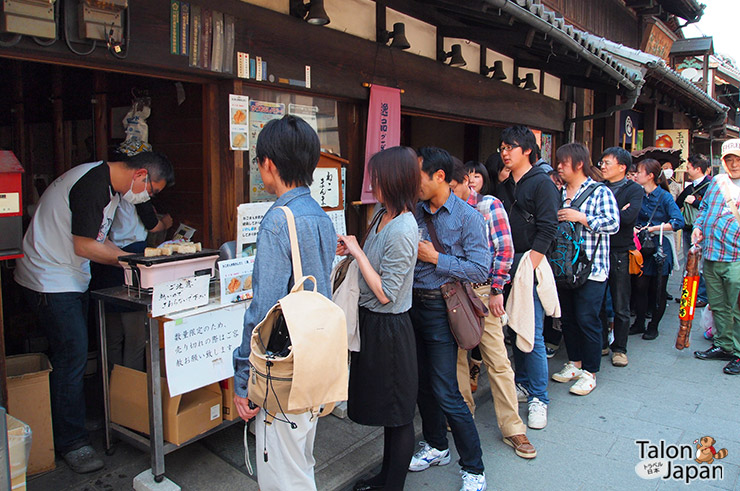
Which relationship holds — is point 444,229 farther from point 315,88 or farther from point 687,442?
point 687,442

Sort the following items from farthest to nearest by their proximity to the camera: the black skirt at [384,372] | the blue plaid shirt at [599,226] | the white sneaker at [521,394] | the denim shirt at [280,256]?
the blue plaid shirt at [599,226] < the white sneaker at [521,394] < the black skirt at [384,372] < the denim shirt at [280,256]

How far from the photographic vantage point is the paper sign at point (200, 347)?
3.39 m

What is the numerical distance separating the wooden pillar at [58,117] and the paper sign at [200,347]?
12.2 feet

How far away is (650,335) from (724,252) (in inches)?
69.2

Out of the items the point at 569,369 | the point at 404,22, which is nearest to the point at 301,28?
the point at 404,22

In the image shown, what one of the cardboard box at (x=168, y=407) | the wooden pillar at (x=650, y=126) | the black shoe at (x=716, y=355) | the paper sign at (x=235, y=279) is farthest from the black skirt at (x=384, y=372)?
the wooden pillar at (x=650, y=126)

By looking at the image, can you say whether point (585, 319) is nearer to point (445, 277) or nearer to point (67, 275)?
point (445, 277)

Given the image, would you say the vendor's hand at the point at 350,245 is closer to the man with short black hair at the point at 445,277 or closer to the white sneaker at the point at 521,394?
the man with short black hair at the point at 445,277

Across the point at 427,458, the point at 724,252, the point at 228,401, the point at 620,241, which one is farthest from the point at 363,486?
the point at 724,252

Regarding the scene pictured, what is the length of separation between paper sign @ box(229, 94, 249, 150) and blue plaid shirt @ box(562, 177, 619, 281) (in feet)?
11.3

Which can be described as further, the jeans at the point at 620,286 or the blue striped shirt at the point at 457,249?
the jeans at the point at 620,286

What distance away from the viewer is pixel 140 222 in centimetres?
454

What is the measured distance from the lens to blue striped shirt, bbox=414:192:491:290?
3.43m

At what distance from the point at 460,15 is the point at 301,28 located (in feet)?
7.78
